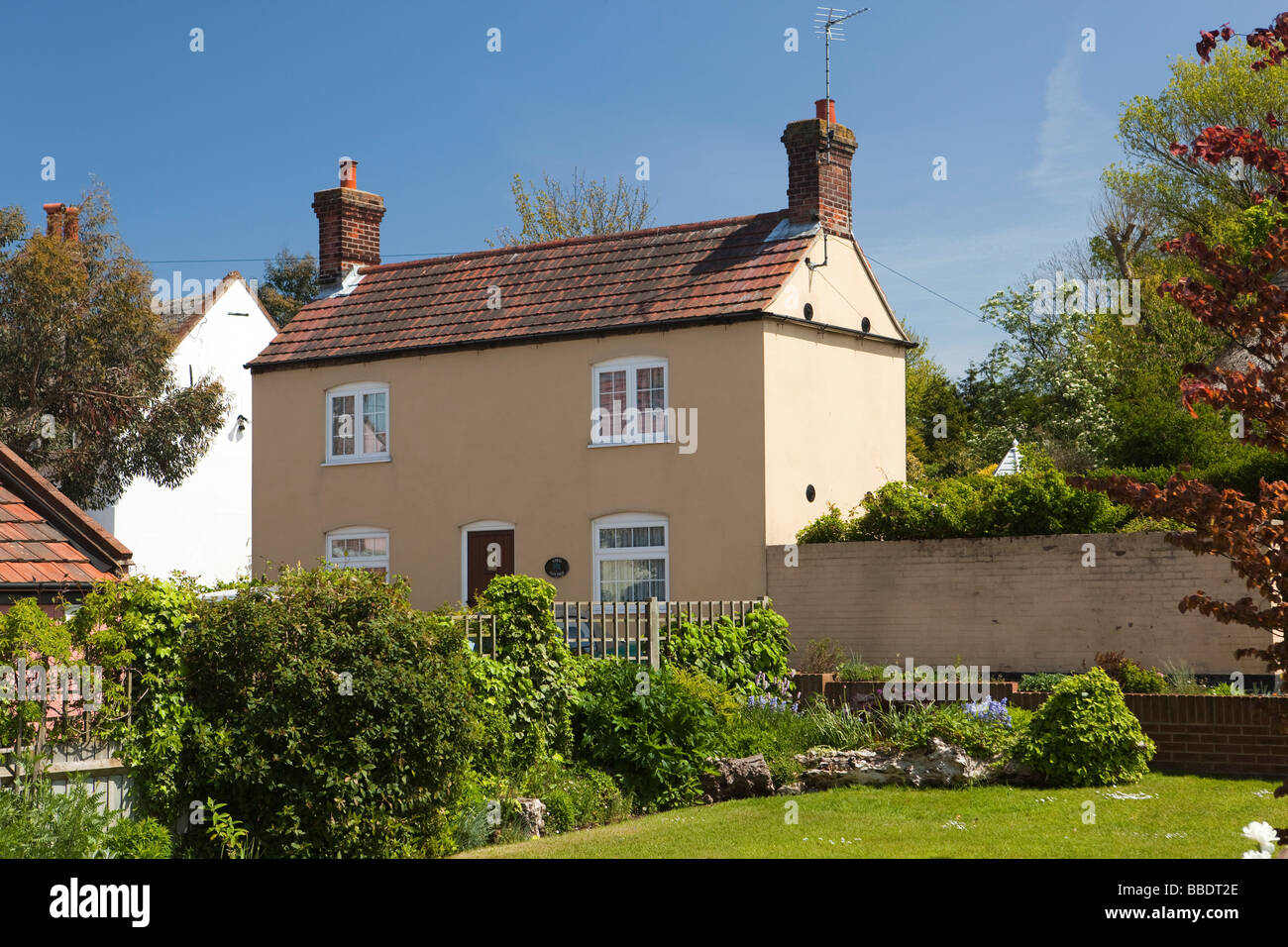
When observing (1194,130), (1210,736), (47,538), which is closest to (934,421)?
(1194,130)

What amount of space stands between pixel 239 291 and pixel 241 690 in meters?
29.8

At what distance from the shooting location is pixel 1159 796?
12.5 meters

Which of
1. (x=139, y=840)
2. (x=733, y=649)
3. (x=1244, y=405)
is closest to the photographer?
(x=1244, y=405)

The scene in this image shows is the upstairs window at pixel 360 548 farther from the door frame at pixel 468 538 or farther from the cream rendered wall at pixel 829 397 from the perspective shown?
the cream rendered wall at pixel 829 397

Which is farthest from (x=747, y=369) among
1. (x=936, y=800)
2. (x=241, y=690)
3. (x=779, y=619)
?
(x=241, y=690)

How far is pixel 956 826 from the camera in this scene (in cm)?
1152

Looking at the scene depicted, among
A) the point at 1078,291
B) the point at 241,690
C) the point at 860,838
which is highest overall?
the point at 1078,291

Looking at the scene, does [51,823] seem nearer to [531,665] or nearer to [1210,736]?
[531,665]

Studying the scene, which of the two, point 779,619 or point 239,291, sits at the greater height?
point 239,291

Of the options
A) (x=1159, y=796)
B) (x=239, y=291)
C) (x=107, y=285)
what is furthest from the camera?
(x=239, y=291)

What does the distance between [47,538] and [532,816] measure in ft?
16.6

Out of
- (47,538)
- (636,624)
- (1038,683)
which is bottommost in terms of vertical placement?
(1038,683)

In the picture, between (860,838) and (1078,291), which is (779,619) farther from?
(1078,291)

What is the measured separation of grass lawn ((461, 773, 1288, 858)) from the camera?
10492mm
